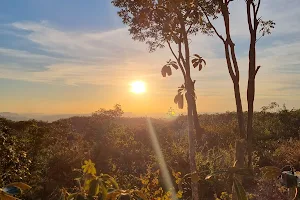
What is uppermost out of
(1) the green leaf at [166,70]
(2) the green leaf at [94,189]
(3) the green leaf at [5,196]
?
(1) the green leaf at [166,70]

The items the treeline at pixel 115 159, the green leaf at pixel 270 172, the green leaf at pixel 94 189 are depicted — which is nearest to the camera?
the green leaf at pixel 94 189

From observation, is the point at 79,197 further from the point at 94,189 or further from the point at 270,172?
the point at 270,172

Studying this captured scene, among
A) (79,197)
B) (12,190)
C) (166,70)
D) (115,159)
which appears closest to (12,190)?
(12,190)

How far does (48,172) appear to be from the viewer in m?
10.1

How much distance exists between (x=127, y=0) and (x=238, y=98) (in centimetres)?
620

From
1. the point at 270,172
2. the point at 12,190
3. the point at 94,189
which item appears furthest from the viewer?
the point at 270,172

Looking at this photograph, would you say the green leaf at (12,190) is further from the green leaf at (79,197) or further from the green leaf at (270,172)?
the green leaf at (270,172)

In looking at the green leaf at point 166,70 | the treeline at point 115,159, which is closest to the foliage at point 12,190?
the green leaf at point 166,70

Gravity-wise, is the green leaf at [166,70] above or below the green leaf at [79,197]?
above

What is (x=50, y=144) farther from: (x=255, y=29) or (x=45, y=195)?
(x=255, y=29)

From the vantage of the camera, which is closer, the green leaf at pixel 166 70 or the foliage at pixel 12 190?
the foliage at pixel 12 190

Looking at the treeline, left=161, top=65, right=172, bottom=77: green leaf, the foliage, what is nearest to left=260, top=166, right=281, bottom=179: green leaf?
the foliage

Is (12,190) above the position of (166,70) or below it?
below

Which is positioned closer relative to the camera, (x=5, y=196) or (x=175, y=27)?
(x=5, y=196)
